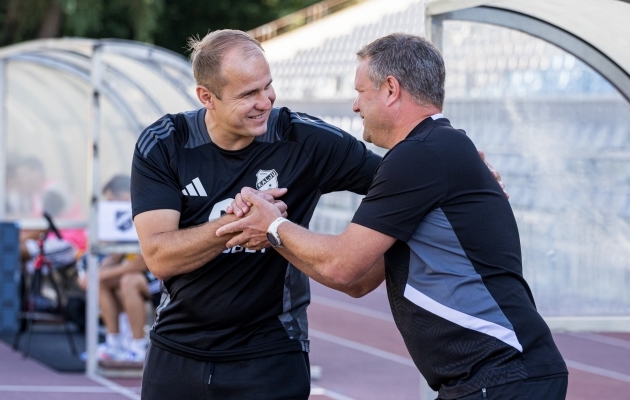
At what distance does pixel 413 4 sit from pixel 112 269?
1978cm

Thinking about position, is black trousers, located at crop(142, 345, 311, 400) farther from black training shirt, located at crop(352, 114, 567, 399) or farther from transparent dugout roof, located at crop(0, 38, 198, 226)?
transparent dugout roof, located at crop(0, 38, 198, 226)

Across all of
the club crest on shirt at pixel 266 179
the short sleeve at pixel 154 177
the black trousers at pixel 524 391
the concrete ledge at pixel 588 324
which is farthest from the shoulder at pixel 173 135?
the concrete ledge at pixel 588 324

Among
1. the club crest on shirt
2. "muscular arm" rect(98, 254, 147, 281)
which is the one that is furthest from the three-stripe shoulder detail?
"muscular arm" rect(98, 254, 147, 281)

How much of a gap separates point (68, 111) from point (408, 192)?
370 inches

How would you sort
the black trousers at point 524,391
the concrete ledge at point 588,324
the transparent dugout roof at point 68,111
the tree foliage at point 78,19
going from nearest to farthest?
the black trousers at point 524,391 < the concrete ledge at point 588,324 < the transparent dugout roof at point 68,111 < the tree foliage at point 78,19

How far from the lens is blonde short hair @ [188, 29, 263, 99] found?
3264 mm

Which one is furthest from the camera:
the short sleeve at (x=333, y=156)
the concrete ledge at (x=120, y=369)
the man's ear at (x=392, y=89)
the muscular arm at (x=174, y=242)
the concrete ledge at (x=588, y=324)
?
the concrete ledge at (x=120, y=369)

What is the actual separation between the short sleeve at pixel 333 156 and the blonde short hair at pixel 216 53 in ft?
1.10

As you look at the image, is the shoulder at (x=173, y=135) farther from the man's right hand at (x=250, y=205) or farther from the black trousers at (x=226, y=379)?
the black trousers at (x=226, y=379)

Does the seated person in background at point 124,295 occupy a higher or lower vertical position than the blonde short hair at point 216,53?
lower

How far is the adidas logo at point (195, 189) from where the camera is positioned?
323 centimetres

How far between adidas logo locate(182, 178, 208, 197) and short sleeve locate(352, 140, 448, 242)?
0.77m

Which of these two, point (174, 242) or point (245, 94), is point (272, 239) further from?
point (245, 94)

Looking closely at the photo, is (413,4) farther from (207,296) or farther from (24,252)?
(207,296)
